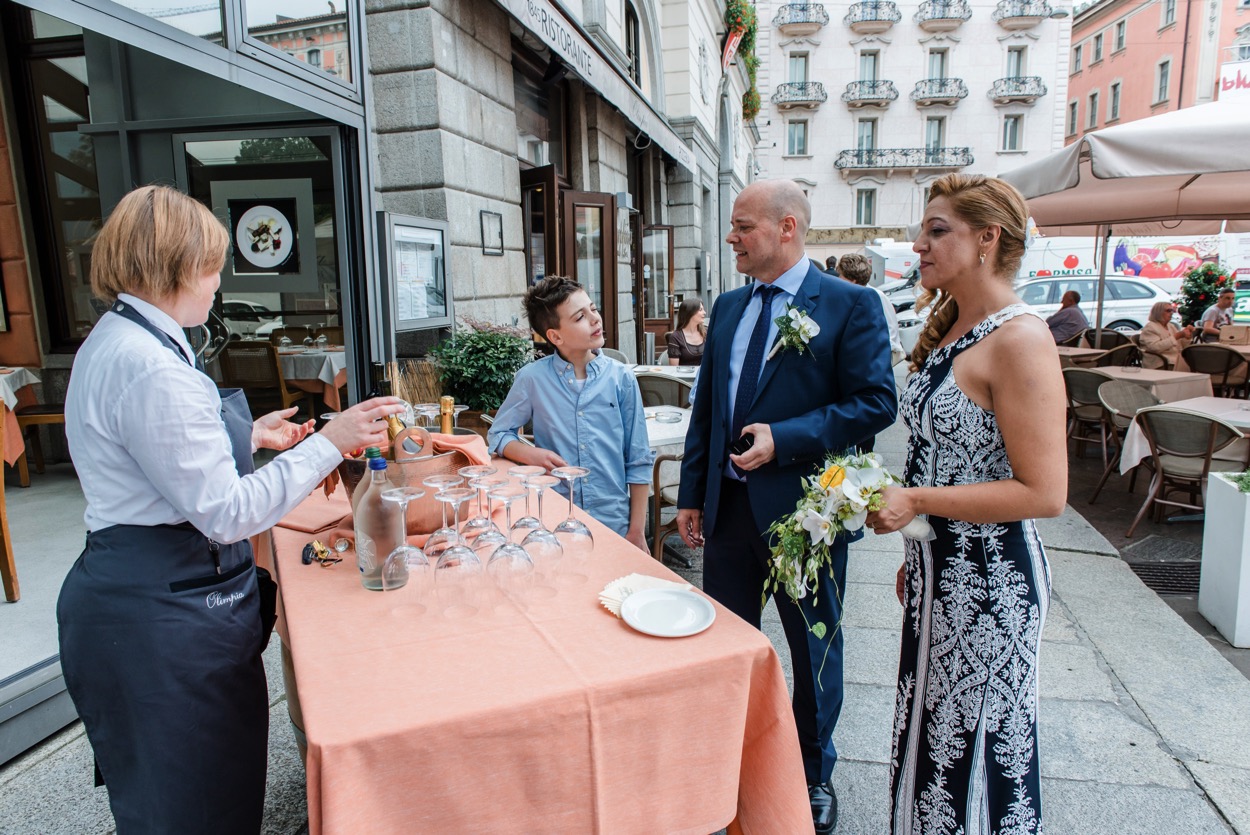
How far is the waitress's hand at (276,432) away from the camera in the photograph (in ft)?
7.16

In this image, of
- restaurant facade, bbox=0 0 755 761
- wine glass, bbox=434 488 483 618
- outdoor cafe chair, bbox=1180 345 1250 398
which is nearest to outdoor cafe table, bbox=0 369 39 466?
restaurant facade, bbox=0 0 755 761

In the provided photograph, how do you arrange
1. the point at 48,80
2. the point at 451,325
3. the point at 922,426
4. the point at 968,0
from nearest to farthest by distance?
the point at 922,426 < the point at 451,325 < the point at 48,80 < the point at 968,0

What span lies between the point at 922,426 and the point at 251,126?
15.7 ft

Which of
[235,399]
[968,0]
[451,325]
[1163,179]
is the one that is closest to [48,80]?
[451,325]

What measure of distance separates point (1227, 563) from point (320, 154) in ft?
23.2

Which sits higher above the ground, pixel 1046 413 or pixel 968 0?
pixel 968 0

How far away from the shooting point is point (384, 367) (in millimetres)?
5148

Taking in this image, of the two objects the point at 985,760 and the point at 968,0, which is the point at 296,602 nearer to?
the point at 985,760

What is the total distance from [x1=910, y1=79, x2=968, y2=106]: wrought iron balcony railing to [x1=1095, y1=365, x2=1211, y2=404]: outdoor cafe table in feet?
133

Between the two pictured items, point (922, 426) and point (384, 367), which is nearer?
point (922, 426)

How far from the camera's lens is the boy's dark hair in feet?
9.15

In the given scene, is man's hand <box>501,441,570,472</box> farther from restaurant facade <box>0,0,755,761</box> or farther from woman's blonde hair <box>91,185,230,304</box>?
restaurant facade <box>0,0,755,761</box>

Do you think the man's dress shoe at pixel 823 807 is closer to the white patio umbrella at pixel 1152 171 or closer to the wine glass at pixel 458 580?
the wine glass at pixel 458 580

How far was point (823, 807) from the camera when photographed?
2334 millimetres
